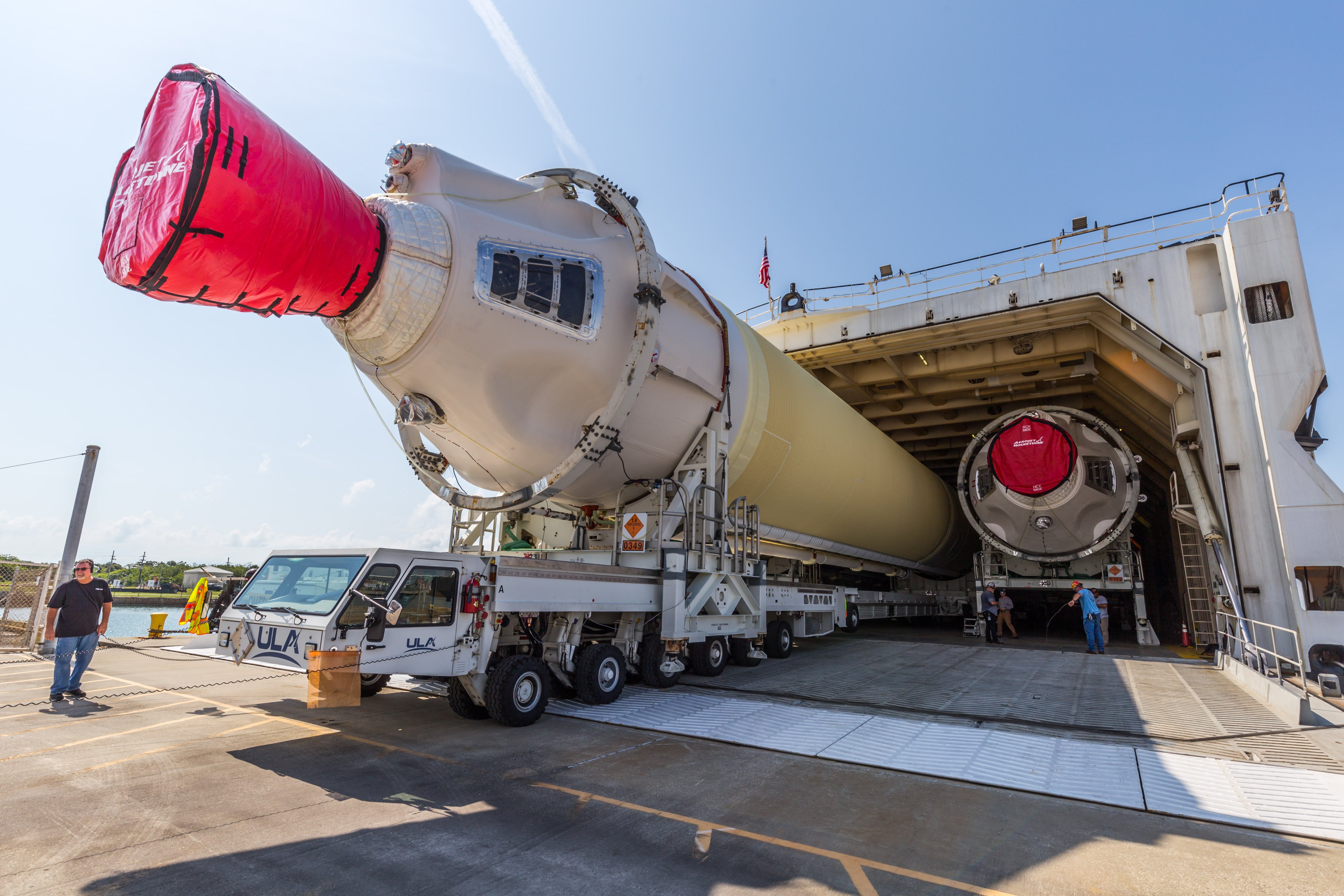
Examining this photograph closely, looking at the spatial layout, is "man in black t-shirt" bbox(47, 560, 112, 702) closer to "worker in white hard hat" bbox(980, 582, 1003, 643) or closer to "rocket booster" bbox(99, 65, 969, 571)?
"rocket booster" bbox(99, 65, 969, 571)

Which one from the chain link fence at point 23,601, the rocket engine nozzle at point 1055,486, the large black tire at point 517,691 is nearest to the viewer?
the large black tire at point 517,691

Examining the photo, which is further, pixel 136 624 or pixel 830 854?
pixel 136 624

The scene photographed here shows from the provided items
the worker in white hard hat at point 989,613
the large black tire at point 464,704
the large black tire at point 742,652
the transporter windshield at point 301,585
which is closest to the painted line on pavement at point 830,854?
the large black tire at point 464,704

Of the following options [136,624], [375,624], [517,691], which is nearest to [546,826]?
[375,624]

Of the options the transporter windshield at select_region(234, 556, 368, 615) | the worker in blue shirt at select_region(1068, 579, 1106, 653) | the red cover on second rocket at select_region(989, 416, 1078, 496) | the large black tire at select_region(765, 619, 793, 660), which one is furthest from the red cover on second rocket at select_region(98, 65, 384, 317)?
the red cover on second rocket at select_region(989, 416, 1078, 496)

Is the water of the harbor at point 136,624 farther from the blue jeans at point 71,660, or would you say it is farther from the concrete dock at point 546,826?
the concrete dock at point 546,826

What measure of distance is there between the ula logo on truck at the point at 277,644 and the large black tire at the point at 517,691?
1596mm

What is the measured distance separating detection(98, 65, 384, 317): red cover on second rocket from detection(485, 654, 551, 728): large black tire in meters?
3.52

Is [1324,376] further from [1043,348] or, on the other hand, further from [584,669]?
[584,669]

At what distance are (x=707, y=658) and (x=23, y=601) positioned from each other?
35.1 ft

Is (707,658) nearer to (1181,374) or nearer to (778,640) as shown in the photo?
(778,640)

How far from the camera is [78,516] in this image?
32.7 ft

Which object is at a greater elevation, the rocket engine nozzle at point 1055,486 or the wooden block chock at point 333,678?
the rocket engine nozzle at point 1055,486

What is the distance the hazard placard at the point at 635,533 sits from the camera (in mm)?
7570
